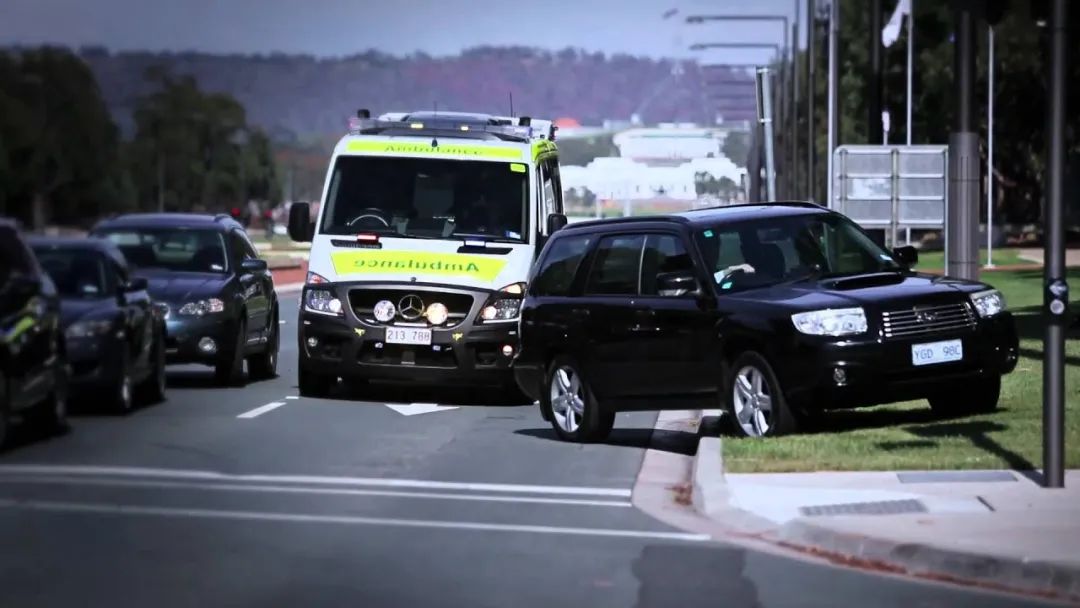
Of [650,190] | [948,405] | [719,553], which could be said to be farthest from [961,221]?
[650,190]

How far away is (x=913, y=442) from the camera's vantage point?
572 inches

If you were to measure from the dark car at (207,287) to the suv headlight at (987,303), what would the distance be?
848 cm

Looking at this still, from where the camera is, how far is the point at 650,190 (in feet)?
143

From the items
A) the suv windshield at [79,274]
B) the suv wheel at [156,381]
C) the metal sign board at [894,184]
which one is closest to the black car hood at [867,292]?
the suv windshield at [79,274]

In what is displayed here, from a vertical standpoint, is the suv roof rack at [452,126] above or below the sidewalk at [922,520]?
above

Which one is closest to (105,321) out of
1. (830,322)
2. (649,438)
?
(649,438)

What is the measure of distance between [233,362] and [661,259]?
23.0 feet

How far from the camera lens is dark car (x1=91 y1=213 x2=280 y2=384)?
21.3m

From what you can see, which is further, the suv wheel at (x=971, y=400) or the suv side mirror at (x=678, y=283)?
the suv wheel at (x=971, y=400)

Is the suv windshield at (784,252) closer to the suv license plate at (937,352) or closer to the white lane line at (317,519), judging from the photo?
the suv license plate at (937,352)

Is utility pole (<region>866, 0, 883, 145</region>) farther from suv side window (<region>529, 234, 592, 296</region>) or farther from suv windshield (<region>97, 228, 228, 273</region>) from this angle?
suv side window (<region>529, 234, 592, 296</region>)

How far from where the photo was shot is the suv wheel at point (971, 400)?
16.0 metres

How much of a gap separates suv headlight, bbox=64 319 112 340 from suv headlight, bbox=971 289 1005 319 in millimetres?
7056

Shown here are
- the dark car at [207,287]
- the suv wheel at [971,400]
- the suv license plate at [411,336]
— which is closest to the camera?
the suv wheel at [971,400]
